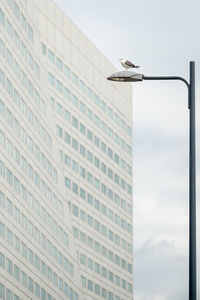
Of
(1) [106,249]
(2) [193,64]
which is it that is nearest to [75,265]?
(1) [106,249]

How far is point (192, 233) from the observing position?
28.1m

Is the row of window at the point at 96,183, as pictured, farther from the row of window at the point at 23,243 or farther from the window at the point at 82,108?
the row of window at the point at 23,243

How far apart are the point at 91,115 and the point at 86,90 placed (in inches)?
151

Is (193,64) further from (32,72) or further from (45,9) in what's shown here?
(45,9)

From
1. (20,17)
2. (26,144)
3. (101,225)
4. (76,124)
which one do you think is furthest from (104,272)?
(20,17)

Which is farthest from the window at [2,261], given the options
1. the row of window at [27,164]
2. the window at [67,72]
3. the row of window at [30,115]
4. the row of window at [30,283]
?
the window at [67,72]

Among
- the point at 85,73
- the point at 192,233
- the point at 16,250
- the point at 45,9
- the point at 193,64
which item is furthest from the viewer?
the point at 85,73

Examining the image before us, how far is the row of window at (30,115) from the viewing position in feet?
319

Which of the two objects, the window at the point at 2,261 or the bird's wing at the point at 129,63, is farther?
the window at the point at 2,261

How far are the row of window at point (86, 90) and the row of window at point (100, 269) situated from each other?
2110cm

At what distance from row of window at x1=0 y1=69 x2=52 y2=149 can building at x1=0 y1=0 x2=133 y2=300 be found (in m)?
0.12

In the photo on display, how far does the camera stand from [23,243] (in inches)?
3989

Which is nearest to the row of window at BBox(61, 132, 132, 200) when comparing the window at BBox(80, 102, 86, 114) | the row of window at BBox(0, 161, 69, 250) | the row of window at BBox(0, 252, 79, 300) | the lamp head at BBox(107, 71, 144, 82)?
the window at BBox(80, 102, 86, 114)

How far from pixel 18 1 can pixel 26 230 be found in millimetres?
24614
